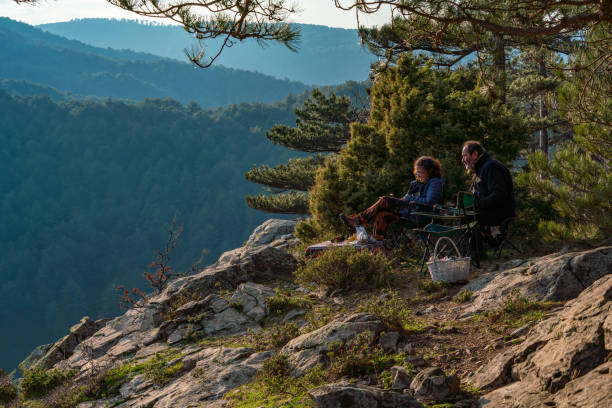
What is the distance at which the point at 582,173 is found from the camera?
593 centimetres

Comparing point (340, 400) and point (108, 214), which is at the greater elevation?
point (340, 400)

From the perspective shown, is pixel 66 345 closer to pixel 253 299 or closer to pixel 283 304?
pixel 253 299

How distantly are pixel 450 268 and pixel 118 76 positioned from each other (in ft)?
521

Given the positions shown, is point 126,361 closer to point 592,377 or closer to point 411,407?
point 411,407

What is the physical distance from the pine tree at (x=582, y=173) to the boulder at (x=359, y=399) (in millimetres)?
4206

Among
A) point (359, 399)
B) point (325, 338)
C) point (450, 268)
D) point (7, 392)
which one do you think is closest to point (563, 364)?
point (359, 399)

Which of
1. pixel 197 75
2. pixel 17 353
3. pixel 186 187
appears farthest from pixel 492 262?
pixel 197 75

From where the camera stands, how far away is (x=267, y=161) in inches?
3295

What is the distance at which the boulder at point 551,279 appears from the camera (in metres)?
4.09

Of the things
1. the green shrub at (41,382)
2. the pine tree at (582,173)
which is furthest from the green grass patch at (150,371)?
the pine tree at (582,173)

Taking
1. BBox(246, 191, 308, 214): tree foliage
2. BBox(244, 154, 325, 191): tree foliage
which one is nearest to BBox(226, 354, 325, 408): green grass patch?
BBox(244, 154, 325, 191): tree foliage

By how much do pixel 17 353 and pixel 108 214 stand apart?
93.2ft

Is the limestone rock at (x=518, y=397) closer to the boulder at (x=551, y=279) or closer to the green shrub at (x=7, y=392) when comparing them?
the boulder at (x=551, y=279)

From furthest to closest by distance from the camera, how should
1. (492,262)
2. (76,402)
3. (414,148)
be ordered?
(414,148) < (492,262) < (76,402)
